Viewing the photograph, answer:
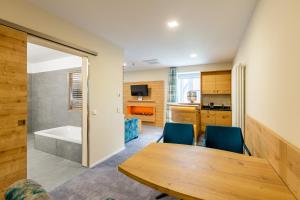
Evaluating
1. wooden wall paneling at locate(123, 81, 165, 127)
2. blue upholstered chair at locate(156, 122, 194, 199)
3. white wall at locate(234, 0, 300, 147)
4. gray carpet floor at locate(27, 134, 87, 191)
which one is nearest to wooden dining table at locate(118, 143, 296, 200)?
white wall at locate(234, 0, 300, 147)

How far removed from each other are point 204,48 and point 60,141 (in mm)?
4013

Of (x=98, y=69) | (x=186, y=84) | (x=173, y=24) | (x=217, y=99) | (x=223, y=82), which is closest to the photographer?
(x=173, y=24)

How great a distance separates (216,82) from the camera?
17.9 ft

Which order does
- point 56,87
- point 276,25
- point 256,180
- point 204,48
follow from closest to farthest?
point 256,180 < point 276,25 < point 204,48 < point 56,87

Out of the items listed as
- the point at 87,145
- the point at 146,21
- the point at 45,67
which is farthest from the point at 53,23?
the point at 45,67

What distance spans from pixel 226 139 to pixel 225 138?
0.02 metres

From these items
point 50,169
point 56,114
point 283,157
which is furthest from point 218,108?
point 56,114

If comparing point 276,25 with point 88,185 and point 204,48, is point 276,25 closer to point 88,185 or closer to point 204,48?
point 204,48

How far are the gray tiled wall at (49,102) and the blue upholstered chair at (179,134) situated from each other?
121 inches

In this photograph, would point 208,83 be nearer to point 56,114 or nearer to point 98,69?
point 98,69

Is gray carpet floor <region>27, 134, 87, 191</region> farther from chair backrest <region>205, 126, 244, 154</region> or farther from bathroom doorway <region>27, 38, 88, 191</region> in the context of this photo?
chair backrest <region>205, 126, 244, 154</region>

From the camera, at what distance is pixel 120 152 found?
3.61 metres

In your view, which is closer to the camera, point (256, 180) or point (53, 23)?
point (256, 180)

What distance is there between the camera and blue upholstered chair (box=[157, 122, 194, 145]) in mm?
2316
